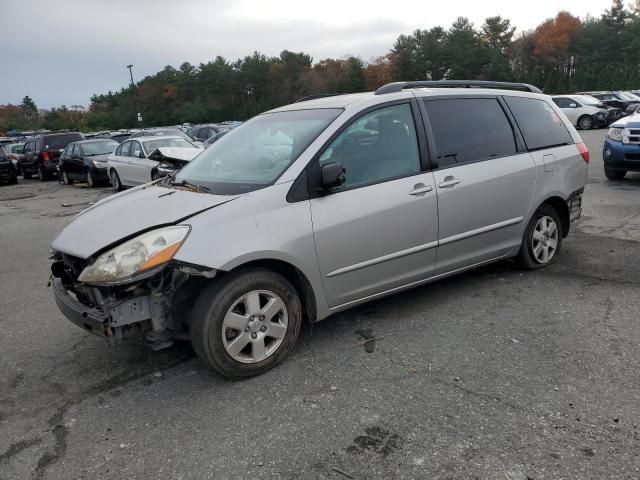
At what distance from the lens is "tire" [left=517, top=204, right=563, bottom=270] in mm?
4977

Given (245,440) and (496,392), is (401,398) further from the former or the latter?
(245,440)

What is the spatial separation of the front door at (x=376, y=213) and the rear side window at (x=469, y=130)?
0.25 meters

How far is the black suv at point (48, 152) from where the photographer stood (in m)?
21.2

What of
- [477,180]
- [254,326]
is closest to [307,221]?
[254,326]

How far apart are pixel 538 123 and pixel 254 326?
135 inches

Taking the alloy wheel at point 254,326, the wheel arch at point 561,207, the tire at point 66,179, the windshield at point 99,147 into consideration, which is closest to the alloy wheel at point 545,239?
the wheel arch at point 561,207

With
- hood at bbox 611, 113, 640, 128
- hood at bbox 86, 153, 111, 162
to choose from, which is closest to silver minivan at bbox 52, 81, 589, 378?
hood at bbox 611, 113, 640, 128

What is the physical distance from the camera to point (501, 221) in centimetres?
462

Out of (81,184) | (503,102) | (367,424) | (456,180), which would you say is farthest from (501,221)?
(81,184)

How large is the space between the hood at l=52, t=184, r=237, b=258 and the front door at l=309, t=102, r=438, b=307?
752 millimetres

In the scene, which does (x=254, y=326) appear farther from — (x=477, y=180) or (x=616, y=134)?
(x=616, y=134)

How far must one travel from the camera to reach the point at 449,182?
418 cm

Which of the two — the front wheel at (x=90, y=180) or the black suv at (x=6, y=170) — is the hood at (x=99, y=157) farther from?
the black suv at (x=6, y=170)

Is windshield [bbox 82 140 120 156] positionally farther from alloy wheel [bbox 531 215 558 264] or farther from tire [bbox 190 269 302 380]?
tire [bbox 190 269 302 380]
